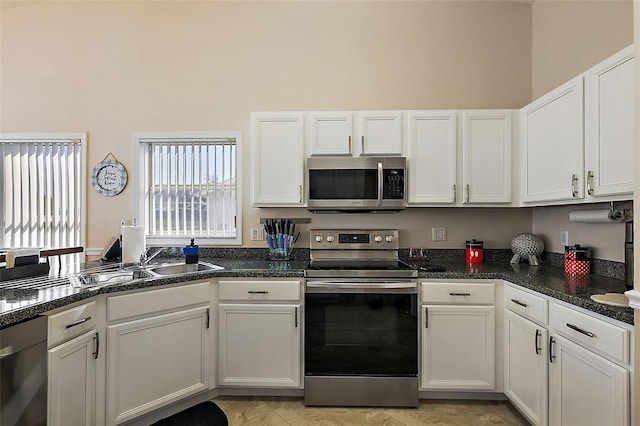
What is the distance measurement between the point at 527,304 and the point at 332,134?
1.68 metres

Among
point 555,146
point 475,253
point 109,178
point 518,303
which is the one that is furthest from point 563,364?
point 109,178

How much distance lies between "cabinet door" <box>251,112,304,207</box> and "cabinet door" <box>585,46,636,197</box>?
5.78ft

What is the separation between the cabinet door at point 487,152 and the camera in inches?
97.8

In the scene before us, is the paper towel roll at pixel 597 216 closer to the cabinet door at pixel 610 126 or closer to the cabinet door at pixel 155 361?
the cabinet door at pixel 610 126

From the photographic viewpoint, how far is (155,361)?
1.97m

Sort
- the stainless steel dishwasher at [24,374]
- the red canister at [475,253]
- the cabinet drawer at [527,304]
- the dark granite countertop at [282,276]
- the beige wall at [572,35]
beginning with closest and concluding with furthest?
the stainless steel dishwasher at [24,374]
the dark granite countertop at [282,276]
the cabinet drawer at [527,304]
the beige wall at [572,35]
the red canister at [475,253]

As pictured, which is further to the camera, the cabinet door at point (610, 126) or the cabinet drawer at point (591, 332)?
the cabinet door at point (610, 126)

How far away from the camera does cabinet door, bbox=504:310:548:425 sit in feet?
5.75

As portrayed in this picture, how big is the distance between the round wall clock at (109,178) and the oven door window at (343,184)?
171 centimetres

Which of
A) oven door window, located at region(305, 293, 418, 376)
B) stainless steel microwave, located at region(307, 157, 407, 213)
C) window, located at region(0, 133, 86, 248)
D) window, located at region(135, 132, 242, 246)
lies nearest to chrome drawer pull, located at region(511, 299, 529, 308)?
oven door window, located at region(305, 293, 418, 376)

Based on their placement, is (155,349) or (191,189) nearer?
(155,349)

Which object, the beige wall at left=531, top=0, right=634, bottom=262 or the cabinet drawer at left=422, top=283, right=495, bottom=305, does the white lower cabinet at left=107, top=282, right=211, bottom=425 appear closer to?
the cabinet drawer at left=422, top=283, right=495, bottom=305

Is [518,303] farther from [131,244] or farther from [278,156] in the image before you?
[131,244]

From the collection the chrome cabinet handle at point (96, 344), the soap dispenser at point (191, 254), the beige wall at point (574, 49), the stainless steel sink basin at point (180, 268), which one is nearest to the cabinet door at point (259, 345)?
the stainless steel sink basin at point (180, 268)
